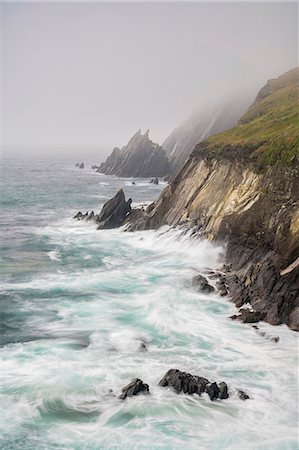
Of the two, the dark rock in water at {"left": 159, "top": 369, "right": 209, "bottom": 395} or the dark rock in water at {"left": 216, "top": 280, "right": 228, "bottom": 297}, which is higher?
the dark rock in water at {"left": 216, "top": 280, "right": 228, "bottom": 297}

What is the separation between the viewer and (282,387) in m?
27.3

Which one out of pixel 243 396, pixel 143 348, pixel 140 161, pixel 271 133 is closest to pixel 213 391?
pixel 243 396

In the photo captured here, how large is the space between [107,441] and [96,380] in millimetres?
5258

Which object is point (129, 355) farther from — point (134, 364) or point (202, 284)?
point (202, 284)

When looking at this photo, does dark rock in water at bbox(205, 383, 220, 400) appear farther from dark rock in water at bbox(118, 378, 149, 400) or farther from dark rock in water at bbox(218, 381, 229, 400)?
dark rock in water at bbox(118, 378, 149, 400)

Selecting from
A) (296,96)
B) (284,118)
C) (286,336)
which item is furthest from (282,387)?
(296,96)

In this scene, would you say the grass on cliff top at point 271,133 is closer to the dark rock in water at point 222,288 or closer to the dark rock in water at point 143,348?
the dark rock in water at point 222,288

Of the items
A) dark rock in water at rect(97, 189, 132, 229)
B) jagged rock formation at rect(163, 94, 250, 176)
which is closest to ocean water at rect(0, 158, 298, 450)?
dark rock in water at rect(97, 189, 132, 229)

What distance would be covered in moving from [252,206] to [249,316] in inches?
628

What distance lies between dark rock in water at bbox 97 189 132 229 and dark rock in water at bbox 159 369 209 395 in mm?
45419

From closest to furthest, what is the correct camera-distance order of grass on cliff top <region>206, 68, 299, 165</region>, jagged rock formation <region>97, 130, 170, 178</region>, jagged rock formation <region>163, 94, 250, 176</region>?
grass on cliff top <region>206, 68, 299, 165</region> < jagged rock formation <region>97, 130, 170, 178</region> < jagged rock formation <region>163, 94, 250, 176</region>

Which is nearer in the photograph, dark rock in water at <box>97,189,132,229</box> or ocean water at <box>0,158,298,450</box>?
ocean water at <box>0,158,298,450</box>

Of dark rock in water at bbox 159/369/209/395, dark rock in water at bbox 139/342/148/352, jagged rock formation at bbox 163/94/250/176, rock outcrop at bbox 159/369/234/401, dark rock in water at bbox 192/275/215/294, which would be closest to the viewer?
rock outcrop at bbox 159/369/234/401

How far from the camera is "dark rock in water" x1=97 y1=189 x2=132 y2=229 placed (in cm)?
7206
